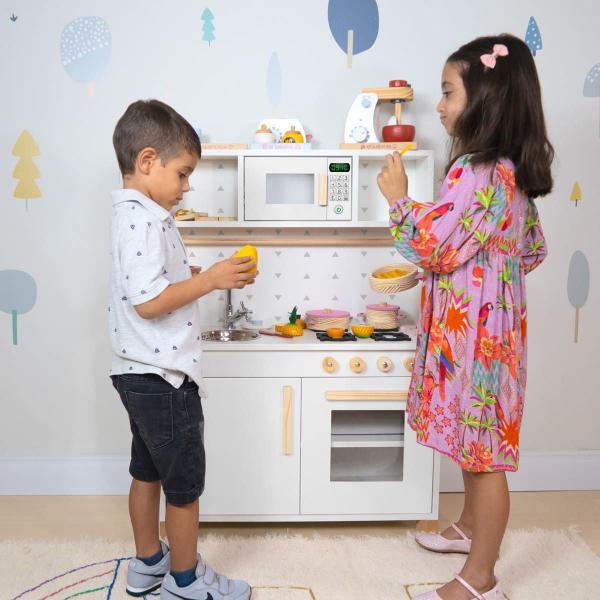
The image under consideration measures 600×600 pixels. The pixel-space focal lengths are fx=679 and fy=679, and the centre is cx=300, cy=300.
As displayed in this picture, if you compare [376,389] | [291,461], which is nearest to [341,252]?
[376,389]

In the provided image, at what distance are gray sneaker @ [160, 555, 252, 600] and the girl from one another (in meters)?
0.48

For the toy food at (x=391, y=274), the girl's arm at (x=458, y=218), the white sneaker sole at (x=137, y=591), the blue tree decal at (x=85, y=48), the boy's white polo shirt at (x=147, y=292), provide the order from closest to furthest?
the boy's white polo shirt at (x=147, y=292) < the girl's arm at (x=458, y=218) < the white sneaker sole at (x=137, y=591) < the toy food at (x=391, y=274) < the blue tree decal at (x=85, y=48)

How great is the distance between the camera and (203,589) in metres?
1.66

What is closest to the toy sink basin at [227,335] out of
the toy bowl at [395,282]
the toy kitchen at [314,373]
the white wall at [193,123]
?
the toy kitchen at [314,373]

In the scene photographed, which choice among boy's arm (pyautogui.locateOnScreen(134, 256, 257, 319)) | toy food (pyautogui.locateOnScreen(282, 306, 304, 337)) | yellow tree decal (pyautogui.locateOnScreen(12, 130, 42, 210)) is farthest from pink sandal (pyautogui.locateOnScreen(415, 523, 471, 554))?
yellow tree decal (pyautogui.locateOnScreen(12, 130, 42, 210))

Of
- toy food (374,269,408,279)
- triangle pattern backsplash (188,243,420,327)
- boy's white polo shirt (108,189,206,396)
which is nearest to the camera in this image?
boy's white polo shirt (108,189,206,396)

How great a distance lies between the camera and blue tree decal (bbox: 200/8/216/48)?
238cm

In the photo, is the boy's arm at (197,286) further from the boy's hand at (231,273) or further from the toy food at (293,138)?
the toy food at (293,138)

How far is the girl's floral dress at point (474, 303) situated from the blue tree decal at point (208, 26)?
1.15 metres

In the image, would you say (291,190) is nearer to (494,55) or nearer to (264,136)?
(264,136)

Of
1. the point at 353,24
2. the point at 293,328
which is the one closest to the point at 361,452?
the point at 293,328

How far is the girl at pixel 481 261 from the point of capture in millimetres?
1565

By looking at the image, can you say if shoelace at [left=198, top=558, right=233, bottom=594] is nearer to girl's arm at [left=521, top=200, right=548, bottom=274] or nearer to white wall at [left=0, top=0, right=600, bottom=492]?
white wall at [left=0, top=0, right=600, bottom=492]

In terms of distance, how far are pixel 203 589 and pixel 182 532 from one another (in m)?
0.17
